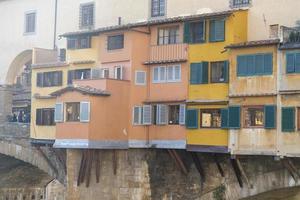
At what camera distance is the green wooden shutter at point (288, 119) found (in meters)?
25.1

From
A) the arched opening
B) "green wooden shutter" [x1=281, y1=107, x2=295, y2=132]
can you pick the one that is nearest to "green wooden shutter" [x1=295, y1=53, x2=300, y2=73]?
"green wooden shutter" [x1=281, y1=107, x2=295, y2=132]

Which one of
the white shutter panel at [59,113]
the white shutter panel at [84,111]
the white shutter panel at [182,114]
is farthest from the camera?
the white shutter panel at [59,113]

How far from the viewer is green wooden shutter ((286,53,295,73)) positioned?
2531cm

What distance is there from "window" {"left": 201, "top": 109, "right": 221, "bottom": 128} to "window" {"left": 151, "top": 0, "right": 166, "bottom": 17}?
20.6 ft

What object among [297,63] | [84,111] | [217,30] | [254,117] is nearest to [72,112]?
[84,111]

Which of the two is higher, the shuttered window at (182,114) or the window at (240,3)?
the window at (240,3)

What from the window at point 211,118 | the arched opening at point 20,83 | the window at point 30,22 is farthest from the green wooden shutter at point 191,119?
the window at point 30,22

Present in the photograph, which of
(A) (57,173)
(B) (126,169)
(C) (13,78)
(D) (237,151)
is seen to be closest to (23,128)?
(A) (57,173)

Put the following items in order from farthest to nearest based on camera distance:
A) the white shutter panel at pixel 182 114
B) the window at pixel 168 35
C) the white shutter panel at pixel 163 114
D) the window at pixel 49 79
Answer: the window at pixel 49 79, the window at pixel 168 35, the white shutter panel at pixel 163 114, the white shutter panel at pixel 182 114

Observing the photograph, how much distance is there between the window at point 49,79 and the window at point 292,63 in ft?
42.5

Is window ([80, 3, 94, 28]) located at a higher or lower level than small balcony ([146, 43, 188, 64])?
higher

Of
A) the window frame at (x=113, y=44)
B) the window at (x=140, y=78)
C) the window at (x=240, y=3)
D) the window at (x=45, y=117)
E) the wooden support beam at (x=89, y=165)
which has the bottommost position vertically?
the wooden support beam at (x=89, y=165)

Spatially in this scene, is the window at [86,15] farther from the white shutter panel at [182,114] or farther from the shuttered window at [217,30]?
the shuttered window at [217,30]

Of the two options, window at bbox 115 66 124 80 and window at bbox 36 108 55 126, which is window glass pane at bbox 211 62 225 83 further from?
window at bbox 36 108 55 126
